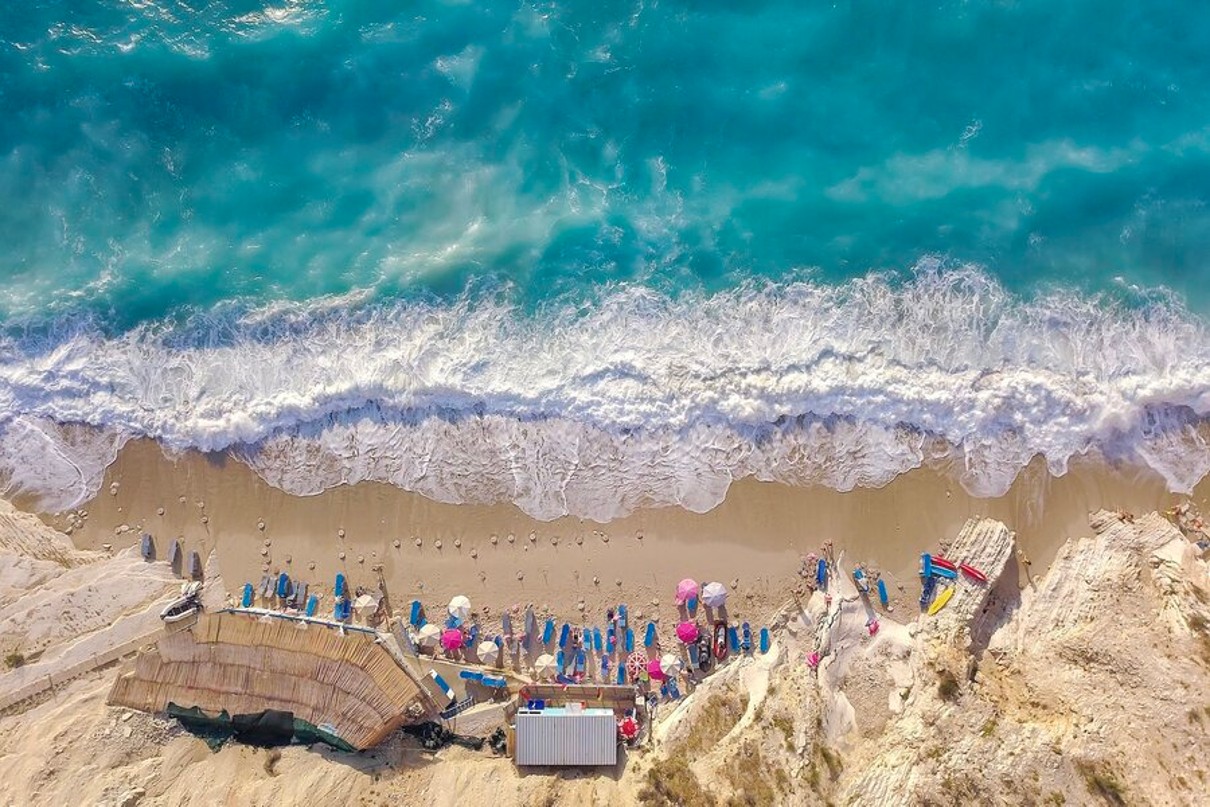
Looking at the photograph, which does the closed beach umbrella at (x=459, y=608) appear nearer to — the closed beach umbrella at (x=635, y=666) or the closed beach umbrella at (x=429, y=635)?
the closed beach umbrella at (x=429, y=635)

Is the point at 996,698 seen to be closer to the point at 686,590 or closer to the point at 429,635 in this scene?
the point at 686,590

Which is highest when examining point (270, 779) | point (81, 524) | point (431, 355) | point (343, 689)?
point (431, 355)

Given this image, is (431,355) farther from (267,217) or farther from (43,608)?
(43,608)

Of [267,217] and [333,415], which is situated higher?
[267,217]

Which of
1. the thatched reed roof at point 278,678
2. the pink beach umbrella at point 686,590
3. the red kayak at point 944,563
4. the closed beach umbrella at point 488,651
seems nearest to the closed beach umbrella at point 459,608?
the closed beach umbrella at point 488,651

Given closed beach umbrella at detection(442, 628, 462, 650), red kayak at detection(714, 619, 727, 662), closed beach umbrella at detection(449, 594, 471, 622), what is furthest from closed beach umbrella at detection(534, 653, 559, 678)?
red kayak at detection(714, 619, 727, 662)

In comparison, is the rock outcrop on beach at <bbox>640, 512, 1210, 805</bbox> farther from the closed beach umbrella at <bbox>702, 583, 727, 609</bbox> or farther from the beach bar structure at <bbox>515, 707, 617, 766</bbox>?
the closed beach umbrella at <bbox>702, 583, 727, 609</bbox>

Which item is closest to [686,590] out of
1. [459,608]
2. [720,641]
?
[720,641]

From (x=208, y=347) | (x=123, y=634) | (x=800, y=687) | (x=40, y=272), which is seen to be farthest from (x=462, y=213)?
(x=800, y=687)
